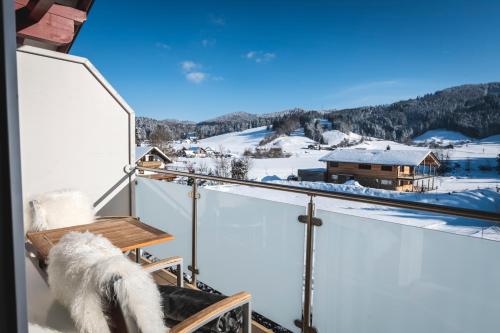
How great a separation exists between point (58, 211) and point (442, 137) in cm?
5512

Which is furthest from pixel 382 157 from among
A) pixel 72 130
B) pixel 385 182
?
pixel 72 130

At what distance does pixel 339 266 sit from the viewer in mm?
1986

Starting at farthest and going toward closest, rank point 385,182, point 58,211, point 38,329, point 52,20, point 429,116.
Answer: point 429,116 → point 385,182 → point 52,20 → point 58,211 → point 38,329

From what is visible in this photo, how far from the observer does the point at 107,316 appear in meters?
1.06

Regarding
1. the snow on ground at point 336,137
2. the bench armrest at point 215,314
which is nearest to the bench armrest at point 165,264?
the bench armrest at point 215,314

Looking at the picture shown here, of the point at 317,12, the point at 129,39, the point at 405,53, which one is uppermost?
the point at 405,53

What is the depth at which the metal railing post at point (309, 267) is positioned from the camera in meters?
2.10

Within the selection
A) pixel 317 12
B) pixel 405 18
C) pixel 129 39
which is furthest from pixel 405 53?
pixel 129 39

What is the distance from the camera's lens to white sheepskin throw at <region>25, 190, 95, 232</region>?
95.3 inches

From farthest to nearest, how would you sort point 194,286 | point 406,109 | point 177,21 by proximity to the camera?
point 406,109 → point 177,21 → point 194,286

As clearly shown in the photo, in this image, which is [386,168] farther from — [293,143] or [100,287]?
[100,287]

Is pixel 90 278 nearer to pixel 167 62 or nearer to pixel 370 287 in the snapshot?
pixel 370 287

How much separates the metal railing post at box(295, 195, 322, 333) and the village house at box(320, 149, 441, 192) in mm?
40681

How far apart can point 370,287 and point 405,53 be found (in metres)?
62.7
